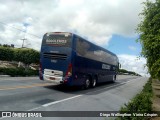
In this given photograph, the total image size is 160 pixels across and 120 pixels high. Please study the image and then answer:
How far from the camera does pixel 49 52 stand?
17.5 m

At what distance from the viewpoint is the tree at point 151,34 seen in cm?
1722

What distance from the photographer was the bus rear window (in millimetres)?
16792

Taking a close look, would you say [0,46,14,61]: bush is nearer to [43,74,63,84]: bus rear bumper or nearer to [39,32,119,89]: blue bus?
[39,32,119,89]: blue bus

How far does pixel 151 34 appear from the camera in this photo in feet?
57.3

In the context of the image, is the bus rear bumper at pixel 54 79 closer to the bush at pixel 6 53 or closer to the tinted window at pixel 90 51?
the tinted window at pixel 90 51

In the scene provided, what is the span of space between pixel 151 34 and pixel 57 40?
652 centimetres

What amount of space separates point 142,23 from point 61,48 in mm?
6567

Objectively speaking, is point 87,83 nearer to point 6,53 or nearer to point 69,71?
point 69,71

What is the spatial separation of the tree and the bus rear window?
217 inches

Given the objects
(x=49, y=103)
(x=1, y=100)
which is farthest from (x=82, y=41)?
(x=1, y=100)

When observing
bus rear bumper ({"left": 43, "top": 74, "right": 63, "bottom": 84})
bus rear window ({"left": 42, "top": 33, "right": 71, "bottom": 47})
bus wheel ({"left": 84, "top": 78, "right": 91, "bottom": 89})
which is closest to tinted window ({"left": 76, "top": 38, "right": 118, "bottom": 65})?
bus rear window ({"left": 42, "top": 33, "right": 71, "bottom": 47})

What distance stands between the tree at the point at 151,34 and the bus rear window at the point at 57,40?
550 cm

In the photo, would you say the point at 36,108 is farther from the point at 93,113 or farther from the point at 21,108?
the point at 93,113

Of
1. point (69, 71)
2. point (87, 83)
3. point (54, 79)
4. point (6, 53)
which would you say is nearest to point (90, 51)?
point (87, 83)
